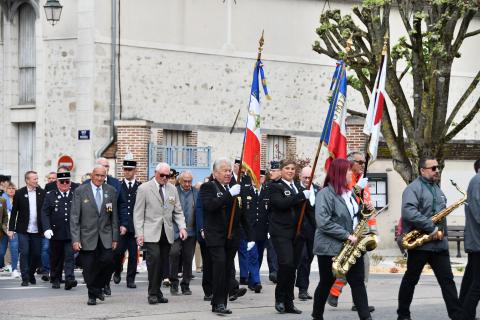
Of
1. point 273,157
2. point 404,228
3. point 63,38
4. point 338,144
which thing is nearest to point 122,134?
point 63,38

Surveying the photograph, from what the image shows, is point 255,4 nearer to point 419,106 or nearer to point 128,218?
point 419,106

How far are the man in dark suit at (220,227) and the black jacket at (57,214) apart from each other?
4616 mm

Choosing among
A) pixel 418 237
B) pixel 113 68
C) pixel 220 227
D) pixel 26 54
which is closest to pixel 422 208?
pixel 418 237

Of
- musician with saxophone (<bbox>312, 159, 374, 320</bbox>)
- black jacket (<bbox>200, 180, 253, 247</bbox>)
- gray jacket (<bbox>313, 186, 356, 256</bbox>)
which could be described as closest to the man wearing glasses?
black jacket (<bbox>200, 180, 253, 247</bbox>)

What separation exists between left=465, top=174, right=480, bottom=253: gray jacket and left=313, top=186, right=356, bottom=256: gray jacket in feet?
4.26

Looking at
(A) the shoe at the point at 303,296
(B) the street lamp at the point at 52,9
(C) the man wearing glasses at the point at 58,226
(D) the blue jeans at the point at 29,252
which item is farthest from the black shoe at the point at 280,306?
(B) the street lamp at the point at 52,9

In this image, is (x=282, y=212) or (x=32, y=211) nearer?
(x=282, y=212)

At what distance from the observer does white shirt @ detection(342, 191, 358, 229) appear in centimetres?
1373

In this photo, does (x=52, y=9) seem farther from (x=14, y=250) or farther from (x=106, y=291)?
(x=106, y=291)

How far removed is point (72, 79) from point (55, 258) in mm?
15875

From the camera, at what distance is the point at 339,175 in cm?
1362

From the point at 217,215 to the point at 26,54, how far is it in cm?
2242

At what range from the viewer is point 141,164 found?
112 feet

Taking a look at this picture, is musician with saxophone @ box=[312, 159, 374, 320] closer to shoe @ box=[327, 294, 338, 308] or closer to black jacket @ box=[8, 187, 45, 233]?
shoe @ box=[327, 294, 338, 308]
